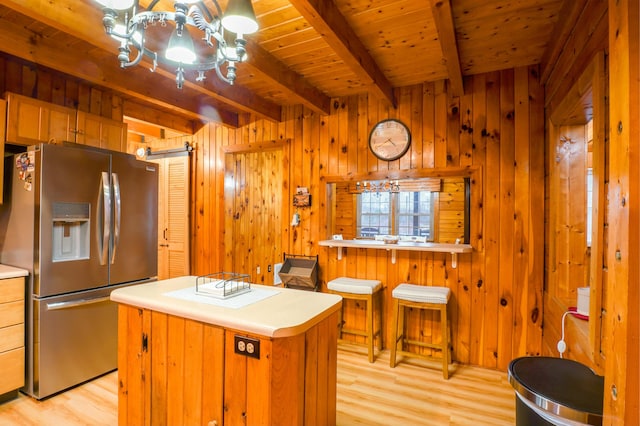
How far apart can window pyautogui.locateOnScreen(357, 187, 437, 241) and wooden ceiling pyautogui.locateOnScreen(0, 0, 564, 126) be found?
0.96 m

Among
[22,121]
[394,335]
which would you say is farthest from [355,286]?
[22,121]

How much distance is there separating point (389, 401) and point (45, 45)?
11.8 feet

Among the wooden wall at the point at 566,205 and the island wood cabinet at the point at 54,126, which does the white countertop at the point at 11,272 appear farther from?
the wooden wall at the point at 566,205

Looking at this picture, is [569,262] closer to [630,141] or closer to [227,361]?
[630,141]

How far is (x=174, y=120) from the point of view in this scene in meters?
4.08

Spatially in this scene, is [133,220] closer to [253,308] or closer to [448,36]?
[253,308]

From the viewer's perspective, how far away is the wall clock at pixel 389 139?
315cm

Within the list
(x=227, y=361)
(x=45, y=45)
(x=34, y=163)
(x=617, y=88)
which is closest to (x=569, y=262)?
(x=617, y=88)

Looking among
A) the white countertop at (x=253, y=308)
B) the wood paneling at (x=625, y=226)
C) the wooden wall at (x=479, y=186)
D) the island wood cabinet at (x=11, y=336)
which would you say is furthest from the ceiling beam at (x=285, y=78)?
the island wood cabinet at (x=11, y=336)

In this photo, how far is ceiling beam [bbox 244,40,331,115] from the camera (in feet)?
7.84

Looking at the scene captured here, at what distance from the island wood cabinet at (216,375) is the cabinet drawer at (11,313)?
1146 mm

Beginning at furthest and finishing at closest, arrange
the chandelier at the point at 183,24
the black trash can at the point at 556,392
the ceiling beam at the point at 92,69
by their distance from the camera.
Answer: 1. the ceiling beam at the point at 92,69
2. the chandelier at the point at 183,24
3. the black trash can at the point at 556,392

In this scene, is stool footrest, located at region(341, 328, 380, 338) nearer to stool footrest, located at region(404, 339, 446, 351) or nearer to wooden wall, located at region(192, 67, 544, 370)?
wooden wall, located at region(192, 67, 544, 370)

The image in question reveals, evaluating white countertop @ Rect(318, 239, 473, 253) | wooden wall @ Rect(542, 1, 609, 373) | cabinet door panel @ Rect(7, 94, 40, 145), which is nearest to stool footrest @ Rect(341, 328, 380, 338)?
white countertop @ Rect(318, 239, 473, 253)
